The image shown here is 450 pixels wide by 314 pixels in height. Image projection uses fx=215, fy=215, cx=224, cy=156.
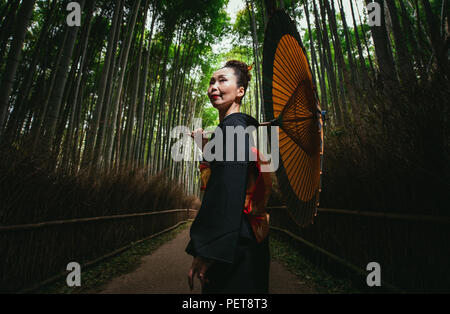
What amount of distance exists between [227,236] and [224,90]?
0.64 metres

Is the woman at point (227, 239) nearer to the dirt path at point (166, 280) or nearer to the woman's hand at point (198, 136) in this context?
the woman's hand at point (198, 136)

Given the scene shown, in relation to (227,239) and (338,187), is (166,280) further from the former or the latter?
(227,239)

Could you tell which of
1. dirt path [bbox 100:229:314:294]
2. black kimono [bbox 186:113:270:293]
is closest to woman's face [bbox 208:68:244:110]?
black kimono [bbox 186:113:270:293]

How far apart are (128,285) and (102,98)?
13.1 ft

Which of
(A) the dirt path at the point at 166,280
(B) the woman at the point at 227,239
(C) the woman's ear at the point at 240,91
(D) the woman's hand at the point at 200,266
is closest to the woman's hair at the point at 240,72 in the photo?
(C) the woman's ear at the point at 240,91

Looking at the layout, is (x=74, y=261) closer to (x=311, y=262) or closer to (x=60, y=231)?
(x=60, y=231)

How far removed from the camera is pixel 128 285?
273 centimetres

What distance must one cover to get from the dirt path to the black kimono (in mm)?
2206

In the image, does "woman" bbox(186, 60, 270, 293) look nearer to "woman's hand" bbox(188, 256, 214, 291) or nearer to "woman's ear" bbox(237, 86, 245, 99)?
"woman's hand" bbox(188, 256, 214, 291)

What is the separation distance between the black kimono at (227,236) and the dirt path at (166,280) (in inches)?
86.8

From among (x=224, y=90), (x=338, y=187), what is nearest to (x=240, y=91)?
(x=224, y=90)

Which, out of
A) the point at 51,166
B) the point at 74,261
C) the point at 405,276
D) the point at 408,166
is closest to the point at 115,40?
the point at 51,166

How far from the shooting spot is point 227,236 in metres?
0.66
